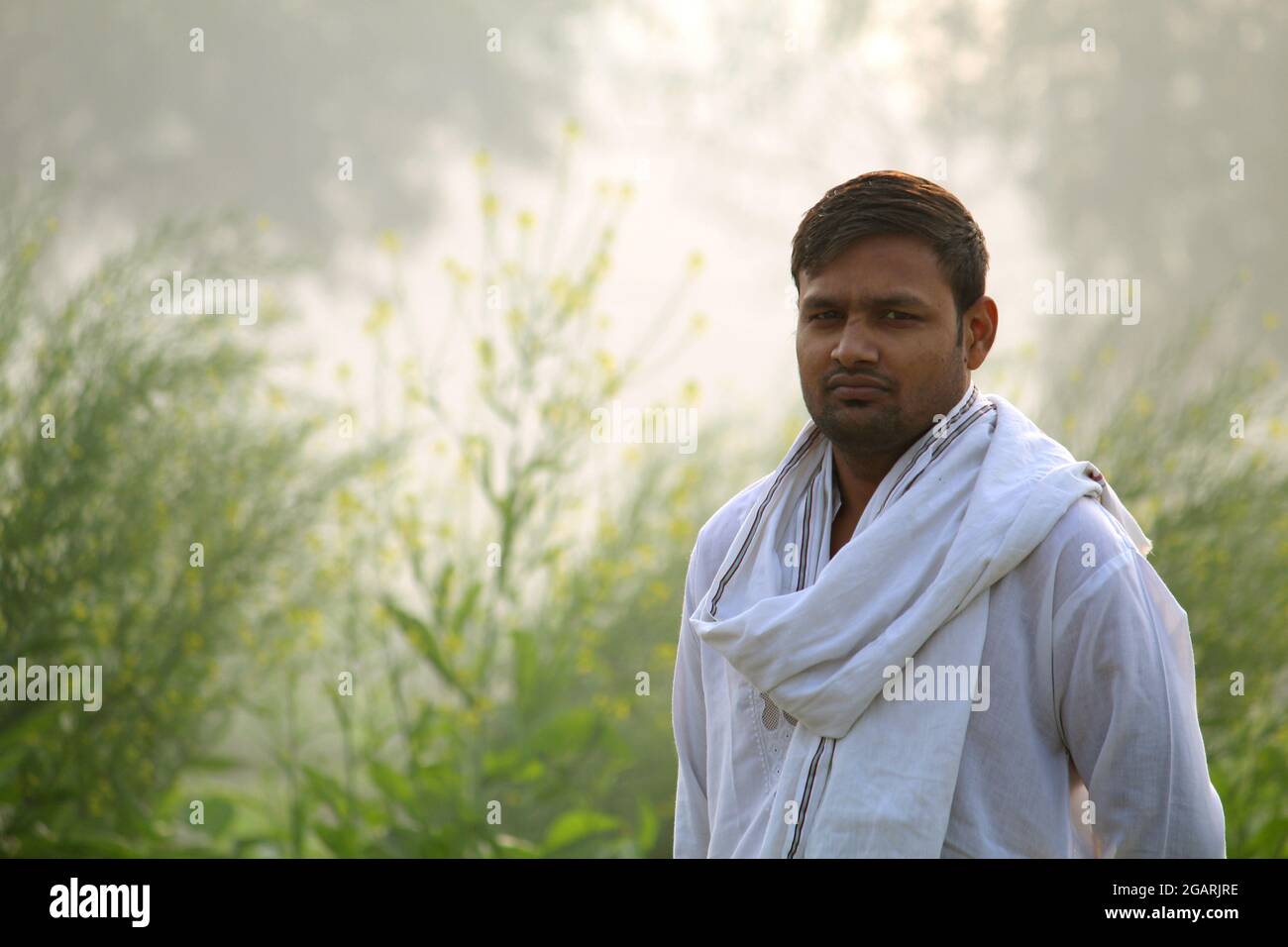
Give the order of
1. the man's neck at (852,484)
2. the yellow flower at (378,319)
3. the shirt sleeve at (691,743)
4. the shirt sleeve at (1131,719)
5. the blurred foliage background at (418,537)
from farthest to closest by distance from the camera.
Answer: the yellow flower at (378,319), the blurred foliage background at (418,537), the shirt sleeve at (691,743), the man's neck at (852,484), the shirt sleeve at (1131,719)

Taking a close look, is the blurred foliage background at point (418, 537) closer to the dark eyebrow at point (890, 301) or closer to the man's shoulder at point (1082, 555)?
the dark eyebrow at point (890, 301)

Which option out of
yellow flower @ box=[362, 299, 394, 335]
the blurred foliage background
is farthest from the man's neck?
yellow flower @ box=[362, 299, 394, 335]

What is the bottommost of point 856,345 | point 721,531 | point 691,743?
point 691,743

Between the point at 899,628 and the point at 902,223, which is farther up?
the point at 902,223

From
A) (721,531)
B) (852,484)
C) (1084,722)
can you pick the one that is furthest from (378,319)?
(1084,722)

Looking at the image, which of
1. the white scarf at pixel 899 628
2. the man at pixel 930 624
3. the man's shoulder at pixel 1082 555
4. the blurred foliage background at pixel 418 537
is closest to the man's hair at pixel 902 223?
the man at pixel 930 624

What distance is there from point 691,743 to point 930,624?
19.9 inches

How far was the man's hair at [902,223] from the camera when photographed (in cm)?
153

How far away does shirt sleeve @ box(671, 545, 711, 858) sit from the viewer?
1.75 metres

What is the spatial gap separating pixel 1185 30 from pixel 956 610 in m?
11.0

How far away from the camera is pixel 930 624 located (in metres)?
1.40

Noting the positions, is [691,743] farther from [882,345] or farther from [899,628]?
[882,345]

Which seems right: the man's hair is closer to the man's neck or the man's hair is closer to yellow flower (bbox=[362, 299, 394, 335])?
the man's neck

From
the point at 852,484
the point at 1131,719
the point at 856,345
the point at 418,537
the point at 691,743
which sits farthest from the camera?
the point at 418,537
